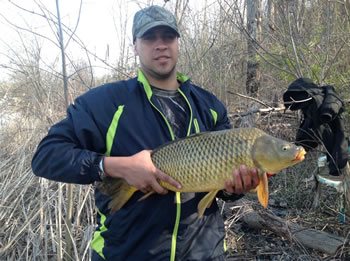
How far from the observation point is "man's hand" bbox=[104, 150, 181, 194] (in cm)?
122

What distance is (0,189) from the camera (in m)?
2.86

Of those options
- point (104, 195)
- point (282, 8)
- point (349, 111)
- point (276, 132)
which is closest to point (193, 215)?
point (104, 195)

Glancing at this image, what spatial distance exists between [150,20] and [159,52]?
0.57ft

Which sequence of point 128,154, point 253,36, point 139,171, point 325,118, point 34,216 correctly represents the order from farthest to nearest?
point 253,36 < point 34,216 < point 325,118 < point 128,154 < point 139,171

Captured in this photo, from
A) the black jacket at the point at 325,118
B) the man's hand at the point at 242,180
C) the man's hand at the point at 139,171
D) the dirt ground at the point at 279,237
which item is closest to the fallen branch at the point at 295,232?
the dirt ground at the point at 279,237

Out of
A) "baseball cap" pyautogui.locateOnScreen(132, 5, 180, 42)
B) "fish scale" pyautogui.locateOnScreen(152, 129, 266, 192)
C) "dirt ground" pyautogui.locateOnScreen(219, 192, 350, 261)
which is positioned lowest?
"dirt ground" pyautogui.locateOnScreen(219, 192, 350, 261)

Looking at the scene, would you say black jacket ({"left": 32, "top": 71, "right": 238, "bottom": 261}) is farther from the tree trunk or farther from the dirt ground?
the tree trunk

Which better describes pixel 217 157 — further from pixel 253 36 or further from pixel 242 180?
pixel 253 36

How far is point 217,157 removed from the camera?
1.27 m

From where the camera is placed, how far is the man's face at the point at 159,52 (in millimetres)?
1565

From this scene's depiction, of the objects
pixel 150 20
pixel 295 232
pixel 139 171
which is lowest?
pixel 295 232

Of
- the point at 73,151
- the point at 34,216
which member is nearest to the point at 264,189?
the point at 73,151

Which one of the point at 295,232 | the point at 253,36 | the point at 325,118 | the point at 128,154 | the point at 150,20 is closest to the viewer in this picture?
the point at 128,154

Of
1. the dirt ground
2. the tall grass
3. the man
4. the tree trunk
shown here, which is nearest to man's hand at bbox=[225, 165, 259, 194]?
the man
